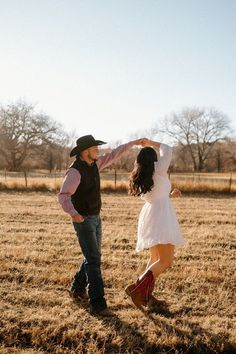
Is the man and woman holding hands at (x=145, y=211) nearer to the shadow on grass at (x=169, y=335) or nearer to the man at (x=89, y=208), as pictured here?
the man at (x=89, y=208)

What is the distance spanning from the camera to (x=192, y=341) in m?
4.31

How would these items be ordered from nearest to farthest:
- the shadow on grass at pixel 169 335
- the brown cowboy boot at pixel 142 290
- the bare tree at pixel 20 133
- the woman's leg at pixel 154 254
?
the shadow on grass at pixel 169 335
the brown cowboy boot at pixel 142 290
the woman's leg at pixel 154 254
the bare tree at pixel 20 133

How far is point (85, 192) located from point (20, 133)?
56.1 metres

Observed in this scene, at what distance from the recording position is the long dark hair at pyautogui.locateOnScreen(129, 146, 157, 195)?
16.1 ft

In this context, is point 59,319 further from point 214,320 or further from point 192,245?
point 192,245

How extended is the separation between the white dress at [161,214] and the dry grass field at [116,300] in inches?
34.6

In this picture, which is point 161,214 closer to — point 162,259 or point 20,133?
point 162,259

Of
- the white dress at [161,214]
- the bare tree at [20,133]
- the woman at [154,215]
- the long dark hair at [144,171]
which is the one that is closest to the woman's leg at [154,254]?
the woman at [154,215]

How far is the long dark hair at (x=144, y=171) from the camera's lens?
4.90m

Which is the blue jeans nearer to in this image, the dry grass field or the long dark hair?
the dry grass field

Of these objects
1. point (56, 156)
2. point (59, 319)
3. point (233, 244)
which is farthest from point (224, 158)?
point (59, 319)

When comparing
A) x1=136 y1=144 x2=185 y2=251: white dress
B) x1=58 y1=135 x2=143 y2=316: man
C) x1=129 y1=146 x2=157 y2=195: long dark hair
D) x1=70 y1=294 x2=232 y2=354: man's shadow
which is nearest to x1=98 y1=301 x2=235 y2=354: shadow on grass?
x1=70 y1=294 x2=232 y2=354: man's shadow

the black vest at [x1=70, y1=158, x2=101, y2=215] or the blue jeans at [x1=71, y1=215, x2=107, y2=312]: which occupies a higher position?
the black vest at [x1=70, y1=158, x2=101, y2=215]

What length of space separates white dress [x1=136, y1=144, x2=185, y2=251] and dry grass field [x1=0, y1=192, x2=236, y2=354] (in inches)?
34.6
